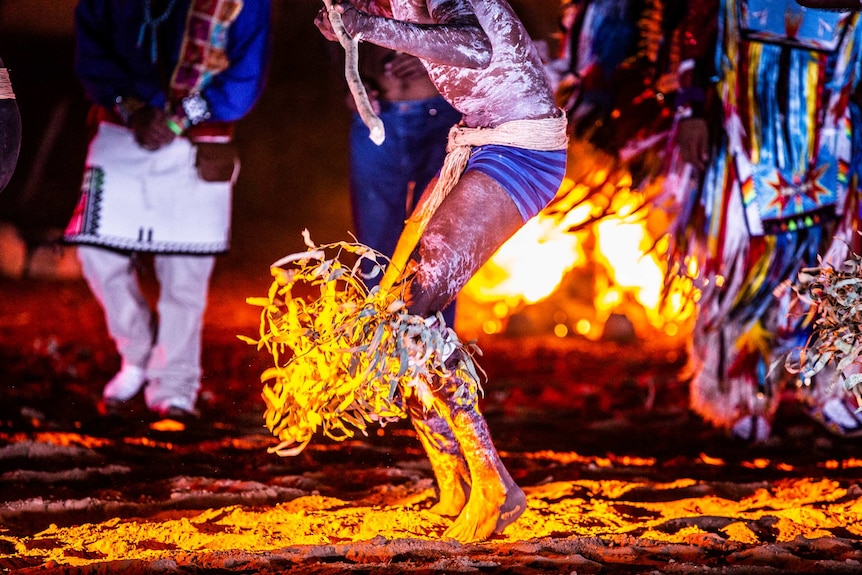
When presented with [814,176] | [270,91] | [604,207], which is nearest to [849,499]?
[814,176]

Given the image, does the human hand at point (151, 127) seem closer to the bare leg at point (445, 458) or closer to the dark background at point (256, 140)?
the bare leg at point (445, 458)

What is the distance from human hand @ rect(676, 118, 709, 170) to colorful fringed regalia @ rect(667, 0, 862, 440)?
0.31 feet

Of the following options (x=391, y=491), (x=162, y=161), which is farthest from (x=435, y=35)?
(x=162, y=161)

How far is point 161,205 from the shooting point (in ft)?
16.5

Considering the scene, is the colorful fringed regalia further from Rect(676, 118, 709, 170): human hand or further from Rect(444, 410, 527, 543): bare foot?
Rect(444, 410, 527, 543): bare foot

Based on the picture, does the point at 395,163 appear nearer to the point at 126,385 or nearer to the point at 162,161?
the point at 162,161

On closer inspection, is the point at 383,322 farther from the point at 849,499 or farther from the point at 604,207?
the point at 604,207

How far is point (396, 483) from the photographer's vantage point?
380cm

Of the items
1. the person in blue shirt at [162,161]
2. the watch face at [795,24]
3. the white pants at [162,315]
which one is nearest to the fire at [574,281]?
the watch face at [795,24]

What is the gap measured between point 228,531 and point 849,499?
2.21m

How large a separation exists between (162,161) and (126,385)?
3.96ft

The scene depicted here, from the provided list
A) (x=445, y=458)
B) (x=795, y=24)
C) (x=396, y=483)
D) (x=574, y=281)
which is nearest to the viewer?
(x=445, y=458)

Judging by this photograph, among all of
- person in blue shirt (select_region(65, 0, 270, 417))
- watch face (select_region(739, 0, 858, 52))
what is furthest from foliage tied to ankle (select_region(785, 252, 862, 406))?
person in blue shirt (select_region(65, 0, 270, 417))

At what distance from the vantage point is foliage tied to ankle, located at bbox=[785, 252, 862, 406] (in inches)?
118
